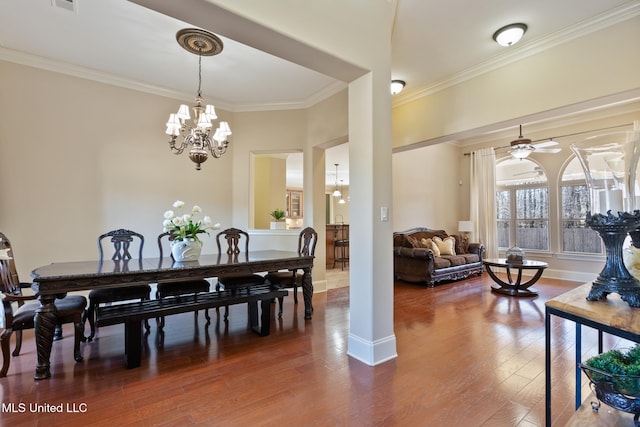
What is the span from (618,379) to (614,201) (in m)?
0.82

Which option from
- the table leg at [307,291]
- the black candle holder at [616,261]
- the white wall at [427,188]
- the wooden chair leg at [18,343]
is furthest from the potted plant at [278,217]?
the black candle holder at [616,261]

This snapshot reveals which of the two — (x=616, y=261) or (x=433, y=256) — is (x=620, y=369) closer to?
(x=616, y=261)

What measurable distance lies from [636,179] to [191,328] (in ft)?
12.5

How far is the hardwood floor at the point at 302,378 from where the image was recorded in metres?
1.86

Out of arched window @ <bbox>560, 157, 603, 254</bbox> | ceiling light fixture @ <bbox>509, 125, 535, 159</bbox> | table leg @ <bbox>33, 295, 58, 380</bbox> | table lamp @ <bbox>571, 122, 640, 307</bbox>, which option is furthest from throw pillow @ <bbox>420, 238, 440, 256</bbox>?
table leg @ <bbox>33, 295, 58, 380</bbox>

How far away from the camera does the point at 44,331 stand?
229 cm

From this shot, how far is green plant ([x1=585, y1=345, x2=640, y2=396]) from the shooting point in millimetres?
978

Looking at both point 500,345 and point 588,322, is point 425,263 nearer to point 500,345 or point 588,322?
point 500,345

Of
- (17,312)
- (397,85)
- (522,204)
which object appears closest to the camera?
(17,312)

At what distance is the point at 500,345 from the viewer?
2904 millimetres

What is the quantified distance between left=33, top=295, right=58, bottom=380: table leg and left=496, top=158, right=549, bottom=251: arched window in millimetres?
8210

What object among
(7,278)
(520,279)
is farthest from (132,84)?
(520,279)

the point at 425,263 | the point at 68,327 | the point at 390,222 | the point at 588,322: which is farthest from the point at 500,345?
the point at 68,327

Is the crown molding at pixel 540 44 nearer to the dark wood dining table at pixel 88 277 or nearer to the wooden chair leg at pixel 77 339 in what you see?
the dark wood dining table at pixel 88 277
